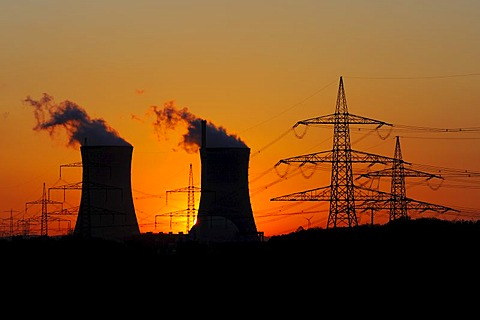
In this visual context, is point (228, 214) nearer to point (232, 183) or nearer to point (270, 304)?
point (232, 183)

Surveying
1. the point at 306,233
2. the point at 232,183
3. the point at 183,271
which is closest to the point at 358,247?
the point at 183,271

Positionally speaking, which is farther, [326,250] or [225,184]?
[225,184]

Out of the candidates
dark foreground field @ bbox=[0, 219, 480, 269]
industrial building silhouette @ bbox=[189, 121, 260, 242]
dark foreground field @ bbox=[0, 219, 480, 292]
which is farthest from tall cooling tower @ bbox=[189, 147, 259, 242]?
dark foreground field @ bbox=[0, 219, 480, 292]

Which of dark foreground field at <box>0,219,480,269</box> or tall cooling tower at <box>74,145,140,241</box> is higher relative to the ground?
tall cooling tower at <box>74,145,140,241</box>

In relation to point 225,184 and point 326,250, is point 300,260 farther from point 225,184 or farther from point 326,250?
point 225,184

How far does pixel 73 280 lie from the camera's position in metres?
45.3

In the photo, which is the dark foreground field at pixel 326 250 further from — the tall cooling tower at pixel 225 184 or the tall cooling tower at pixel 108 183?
the tall cooling tower at pixel 225 184

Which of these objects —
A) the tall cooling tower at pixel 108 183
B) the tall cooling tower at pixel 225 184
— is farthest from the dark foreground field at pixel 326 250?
the tall cooling tower at pixel 225 184

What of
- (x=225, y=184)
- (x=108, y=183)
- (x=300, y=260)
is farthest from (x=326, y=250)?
(x=225, y=184)

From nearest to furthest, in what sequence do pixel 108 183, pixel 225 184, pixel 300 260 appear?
pixel 300 260, pixel 108 183, pixel 225 184

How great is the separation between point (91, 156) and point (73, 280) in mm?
36980

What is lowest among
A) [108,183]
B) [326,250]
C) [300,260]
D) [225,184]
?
[300,260]

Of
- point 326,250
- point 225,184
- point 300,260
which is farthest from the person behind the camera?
point 225,184

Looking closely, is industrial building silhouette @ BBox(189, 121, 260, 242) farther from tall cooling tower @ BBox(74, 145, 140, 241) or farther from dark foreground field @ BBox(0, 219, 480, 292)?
dark foreground field @ BBox(0, 219, 480, 292)
